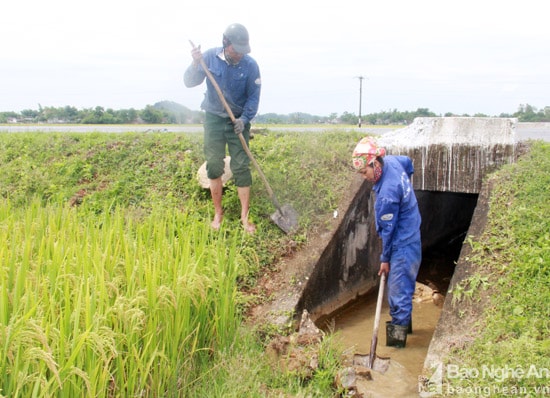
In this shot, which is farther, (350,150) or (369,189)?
(350,150)

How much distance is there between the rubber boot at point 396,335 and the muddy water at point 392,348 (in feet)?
0.16

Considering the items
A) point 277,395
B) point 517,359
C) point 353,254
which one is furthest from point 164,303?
point 353,254

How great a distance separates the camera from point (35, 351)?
235cm

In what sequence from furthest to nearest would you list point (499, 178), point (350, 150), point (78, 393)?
point (350, 150) < point (499, 178) < point (78, 393)

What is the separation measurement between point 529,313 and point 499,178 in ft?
6.97

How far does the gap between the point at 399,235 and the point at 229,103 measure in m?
2.28

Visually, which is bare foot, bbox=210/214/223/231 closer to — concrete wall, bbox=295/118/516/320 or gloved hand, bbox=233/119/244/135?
gloved hand, bbox=233/119/244/135

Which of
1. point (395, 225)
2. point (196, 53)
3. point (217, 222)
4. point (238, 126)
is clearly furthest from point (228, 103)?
point (395, 225)

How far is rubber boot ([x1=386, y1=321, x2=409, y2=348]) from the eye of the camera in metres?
4.93

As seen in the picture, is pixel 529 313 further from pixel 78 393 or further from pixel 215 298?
pixel 78 393

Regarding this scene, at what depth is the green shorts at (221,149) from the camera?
5.64m

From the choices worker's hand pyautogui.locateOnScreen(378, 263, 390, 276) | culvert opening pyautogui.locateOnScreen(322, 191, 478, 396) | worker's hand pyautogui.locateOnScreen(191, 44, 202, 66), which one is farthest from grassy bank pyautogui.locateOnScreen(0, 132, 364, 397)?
worker's hand pyautogui.locateOnScreen(191, 44, 202, 66)

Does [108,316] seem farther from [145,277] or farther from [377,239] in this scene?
[377,239]

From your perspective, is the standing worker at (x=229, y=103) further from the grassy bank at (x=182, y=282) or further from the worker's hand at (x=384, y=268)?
the worker's hand at (x=384, y=268)
